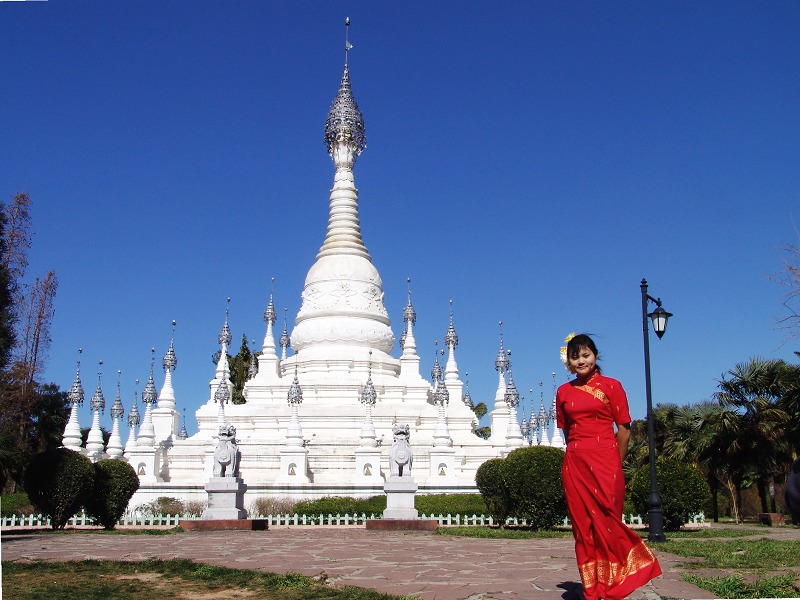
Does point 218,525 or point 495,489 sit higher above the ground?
point 495,489

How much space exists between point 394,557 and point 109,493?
12.8 metres

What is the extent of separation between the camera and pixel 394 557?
11.6m

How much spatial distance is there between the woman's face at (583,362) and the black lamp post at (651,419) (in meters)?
10.1

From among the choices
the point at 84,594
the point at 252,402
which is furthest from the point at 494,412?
the point at 84,594

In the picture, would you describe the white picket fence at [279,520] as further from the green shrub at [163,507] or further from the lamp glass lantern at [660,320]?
the lamp glass lantern at [660,320]

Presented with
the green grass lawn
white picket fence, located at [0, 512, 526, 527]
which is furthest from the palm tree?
the green grass lawn

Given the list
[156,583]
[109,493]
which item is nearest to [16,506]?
[109,493]

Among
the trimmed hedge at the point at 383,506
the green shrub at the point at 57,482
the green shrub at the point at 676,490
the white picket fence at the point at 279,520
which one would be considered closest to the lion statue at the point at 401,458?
the white picket fence at the point at 279,520

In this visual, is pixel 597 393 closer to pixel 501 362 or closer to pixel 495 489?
pixel 495 489

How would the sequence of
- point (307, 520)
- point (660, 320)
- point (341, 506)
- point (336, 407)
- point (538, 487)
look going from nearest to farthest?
point (660, 320) < point (538, 487) < point (307, 520) < point (341, 506) < point (336, 407)

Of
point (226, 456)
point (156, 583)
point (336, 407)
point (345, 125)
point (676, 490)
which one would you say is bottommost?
point (156, 583)

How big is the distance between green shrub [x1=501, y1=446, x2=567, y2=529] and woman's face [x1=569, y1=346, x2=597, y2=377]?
12.9 meters

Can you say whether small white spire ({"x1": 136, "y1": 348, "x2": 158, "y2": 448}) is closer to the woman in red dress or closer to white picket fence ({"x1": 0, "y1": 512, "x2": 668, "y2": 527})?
white picket fence ({"x1": 0, "y1": 512, "x2": 668, "y2": 527})

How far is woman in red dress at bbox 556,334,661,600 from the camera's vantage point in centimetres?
656
